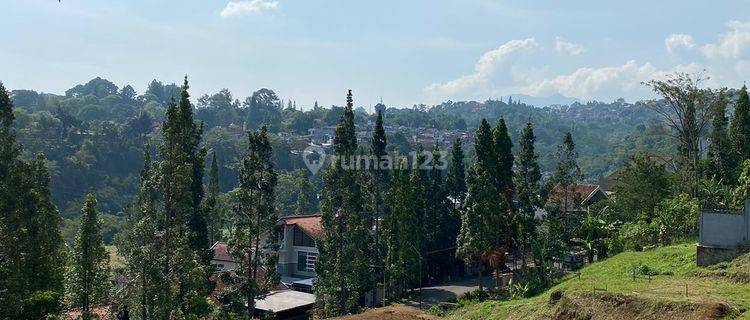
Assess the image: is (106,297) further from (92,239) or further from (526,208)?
(526,208)

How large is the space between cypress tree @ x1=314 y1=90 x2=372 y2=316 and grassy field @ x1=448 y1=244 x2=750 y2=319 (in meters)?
10.2

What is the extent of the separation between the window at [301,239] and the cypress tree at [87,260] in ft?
65.6

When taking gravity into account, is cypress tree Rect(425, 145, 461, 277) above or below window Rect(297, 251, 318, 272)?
above

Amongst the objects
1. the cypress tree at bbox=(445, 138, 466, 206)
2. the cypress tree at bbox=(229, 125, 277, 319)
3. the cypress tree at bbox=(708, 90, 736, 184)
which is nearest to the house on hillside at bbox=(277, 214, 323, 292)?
the cypress tree at bbox=(445, 138, 466, 206)

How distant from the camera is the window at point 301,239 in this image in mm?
46188

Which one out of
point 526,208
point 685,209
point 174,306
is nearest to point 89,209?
point 174,306

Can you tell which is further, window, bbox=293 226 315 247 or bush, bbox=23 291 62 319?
window, bbox=293 226 315 247

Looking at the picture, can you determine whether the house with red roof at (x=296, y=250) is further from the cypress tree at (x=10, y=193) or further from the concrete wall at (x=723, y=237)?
the concrete wall at (x=723, y=237)

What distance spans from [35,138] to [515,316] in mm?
97950

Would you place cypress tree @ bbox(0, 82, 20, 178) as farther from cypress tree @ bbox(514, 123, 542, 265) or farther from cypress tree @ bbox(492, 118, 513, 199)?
cypress tree @ bbox(514, 123, 542, 265)

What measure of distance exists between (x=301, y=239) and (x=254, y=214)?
1536cm

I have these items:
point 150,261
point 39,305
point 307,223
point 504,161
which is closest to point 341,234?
point 504,161

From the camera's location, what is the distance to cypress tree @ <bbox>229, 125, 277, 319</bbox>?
3103 centimetres

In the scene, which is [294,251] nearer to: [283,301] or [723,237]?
[283,301]
